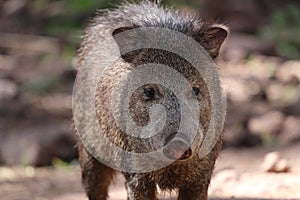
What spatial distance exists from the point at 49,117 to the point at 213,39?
4.48 m

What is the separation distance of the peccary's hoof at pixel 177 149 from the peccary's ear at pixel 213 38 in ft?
3.24

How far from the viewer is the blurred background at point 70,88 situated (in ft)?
24.6

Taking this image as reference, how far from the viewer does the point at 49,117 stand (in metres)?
9.12

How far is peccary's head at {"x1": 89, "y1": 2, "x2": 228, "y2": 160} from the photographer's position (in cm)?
419

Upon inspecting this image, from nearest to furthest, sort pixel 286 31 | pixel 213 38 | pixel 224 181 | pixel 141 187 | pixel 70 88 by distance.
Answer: pixel 141 187
pixel 213 38
pixel 224 181
pixel 70 88
pixel 286 31

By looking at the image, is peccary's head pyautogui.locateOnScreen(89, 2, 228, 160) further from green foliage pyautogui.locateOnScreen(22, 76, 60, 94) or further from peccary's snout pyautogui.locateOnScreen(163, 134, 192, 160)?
green foliage pyautogui.locateOnScreen(22, 76, 60, 94)

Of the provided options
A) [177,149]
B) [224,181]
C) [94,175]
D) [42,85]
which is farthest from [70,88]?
[177,149]

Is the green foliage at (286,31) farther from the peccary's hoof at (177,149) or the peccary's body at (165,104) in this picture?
the peccary's hoof at (177,149)

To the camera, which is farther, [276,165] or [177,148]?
[276,165]

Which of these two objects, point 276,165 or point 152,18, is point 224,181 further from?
point 152,18

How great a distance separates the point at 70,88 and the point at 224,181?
166 inches

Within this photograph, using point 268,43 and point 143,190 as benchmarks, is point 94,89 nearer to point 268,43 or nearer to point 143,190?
point 143,190

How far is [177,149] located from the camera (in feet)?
13.2

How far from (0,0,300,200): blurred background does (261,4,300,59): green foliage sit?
0.05 ft
